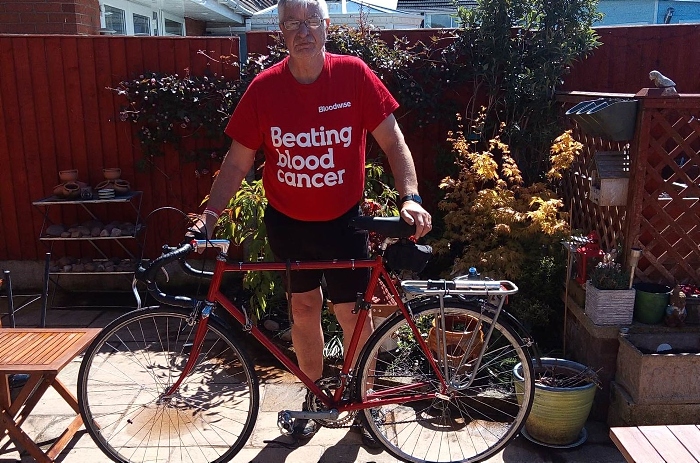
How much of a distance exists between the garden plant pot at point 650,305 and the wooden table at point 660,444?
1.26 metres

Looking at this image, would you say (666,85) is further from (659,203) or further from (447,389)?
(447,389)

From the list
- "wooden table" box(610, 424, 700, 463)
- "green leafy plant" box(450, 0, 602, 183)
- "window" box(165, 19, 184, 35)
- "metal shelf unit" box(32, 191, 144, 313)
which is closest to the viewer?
"wooden table" box(610, 424, 700, 463)

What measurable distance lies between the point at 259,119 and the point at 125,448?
1648 mm

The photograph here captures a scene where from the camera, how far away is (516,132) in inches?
174

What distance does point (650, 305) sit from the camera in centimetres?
306

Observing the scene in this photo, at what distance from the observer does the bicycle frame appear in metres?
2.37

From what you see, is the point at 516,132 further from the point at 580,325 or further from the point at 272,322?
the point at 272,322

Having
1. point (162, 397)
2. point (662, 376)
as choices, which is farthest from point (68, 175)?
point (662, 376)

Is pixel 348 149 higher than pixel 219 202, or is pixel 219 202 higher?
pixel 348 149

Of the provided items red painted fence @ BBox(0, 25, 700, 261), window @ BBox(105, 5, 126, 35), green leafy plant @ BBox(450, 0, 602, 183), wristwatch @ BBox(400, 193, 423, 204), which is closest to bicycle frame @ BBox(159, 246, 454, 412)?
wristwatch @ BBox(400, 193, 423, 204)

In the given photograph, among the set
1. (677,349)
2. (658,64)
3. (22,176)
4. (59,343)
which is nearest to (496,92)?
(658,64)

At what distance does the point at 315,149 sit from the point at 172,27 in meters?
8.04

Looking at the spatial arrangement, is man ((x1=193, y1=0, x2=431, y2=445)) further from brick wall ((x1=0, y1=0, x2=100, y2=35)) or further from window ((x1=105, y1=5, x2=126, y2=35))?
window ((x1=105, y1=5, x2=126, y2=35))

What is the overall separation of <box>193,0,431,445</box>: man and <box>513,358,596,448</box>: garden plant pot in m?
0.90
